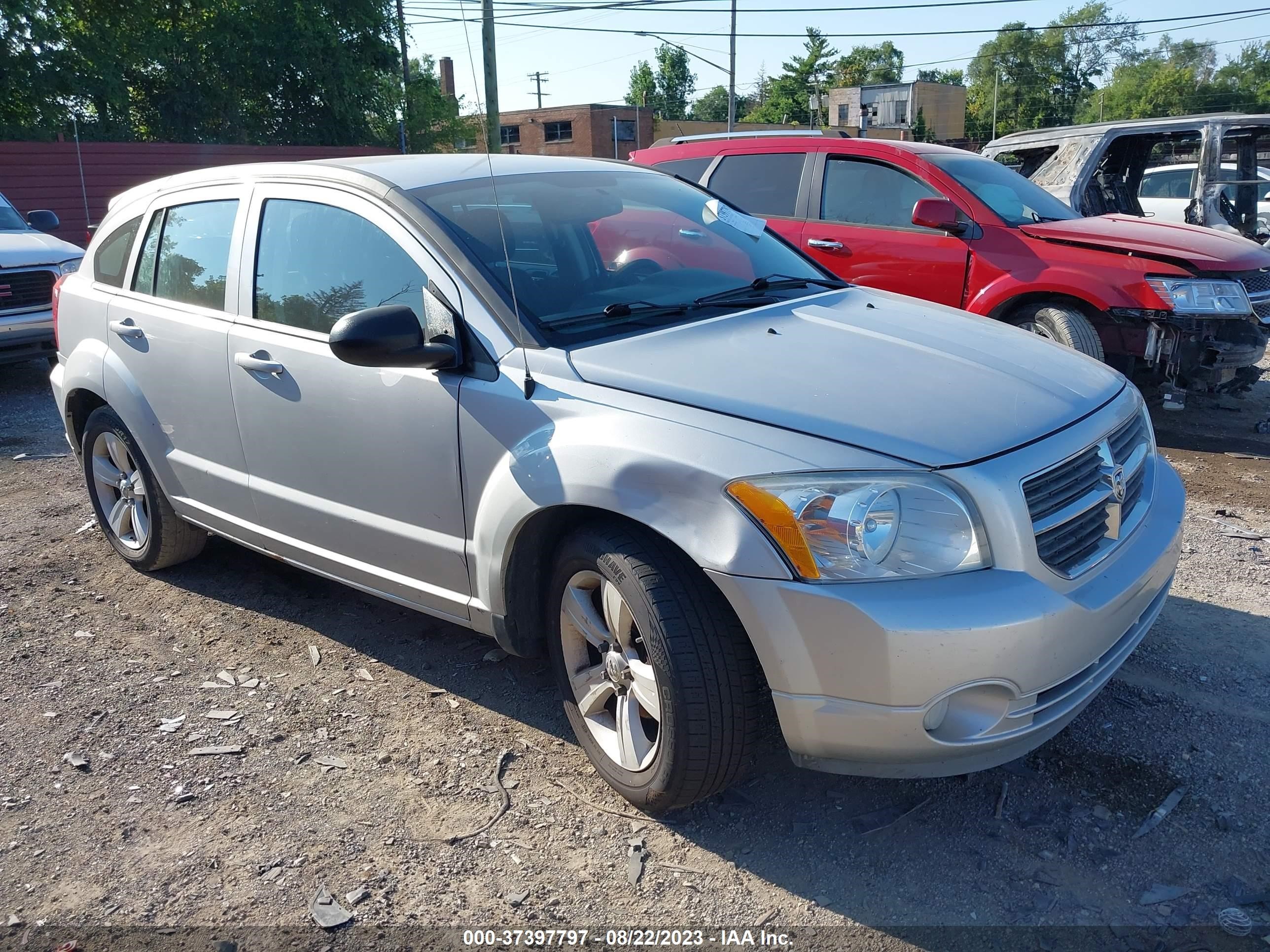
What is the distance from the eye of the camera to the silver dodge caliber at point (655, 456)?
7.82 feet

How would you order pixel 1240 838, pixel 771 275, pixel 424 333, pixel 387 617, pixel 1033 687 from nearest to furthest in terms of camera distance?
pixel 1033 687 → pixel 1240 838 → pixel 424 333 → pixel 771 275 → pixel 387 617

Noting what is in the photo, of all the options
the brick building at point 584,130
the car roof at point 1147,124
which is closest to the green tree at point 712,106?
the brick building at point 584,130

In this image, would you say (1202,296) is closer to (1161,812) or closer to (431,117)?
(1161,812)

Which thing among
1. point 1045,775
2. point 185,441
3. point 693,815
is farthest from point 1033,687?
point 185,441

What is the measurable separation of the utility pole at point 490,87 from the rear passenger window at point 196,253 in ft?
3.45

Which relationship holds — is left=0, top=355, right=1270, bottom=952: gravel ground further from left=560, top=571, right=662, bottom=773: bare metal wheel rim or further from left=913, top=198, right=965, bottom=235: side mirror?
left=913, top=198, right=965, bottom=235: side mirror

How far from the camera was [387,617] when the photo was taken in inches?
167

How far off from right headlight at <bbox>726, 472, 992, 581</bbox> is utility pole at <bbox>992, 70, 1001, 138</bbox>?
232 feet

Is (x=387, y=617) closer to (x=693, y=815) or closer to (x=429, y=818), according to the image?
(x=429, y=818)

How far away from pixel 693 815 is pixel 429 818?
0.75 m

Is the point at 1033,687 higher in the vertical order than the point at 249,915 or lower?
higher

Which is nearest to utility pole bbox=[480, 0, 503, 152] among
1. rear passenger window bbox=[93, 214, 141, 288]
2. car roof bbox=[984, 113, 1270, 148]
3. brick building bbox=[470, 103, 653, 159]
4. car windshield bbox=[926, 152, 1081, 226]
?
rear passenger window bbox=[93, 214, 141, 288]

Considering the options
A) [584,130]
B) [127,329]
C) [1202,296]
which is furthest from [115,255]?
[584,130]

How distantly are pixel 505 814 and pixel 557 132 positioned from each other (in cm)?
5835
